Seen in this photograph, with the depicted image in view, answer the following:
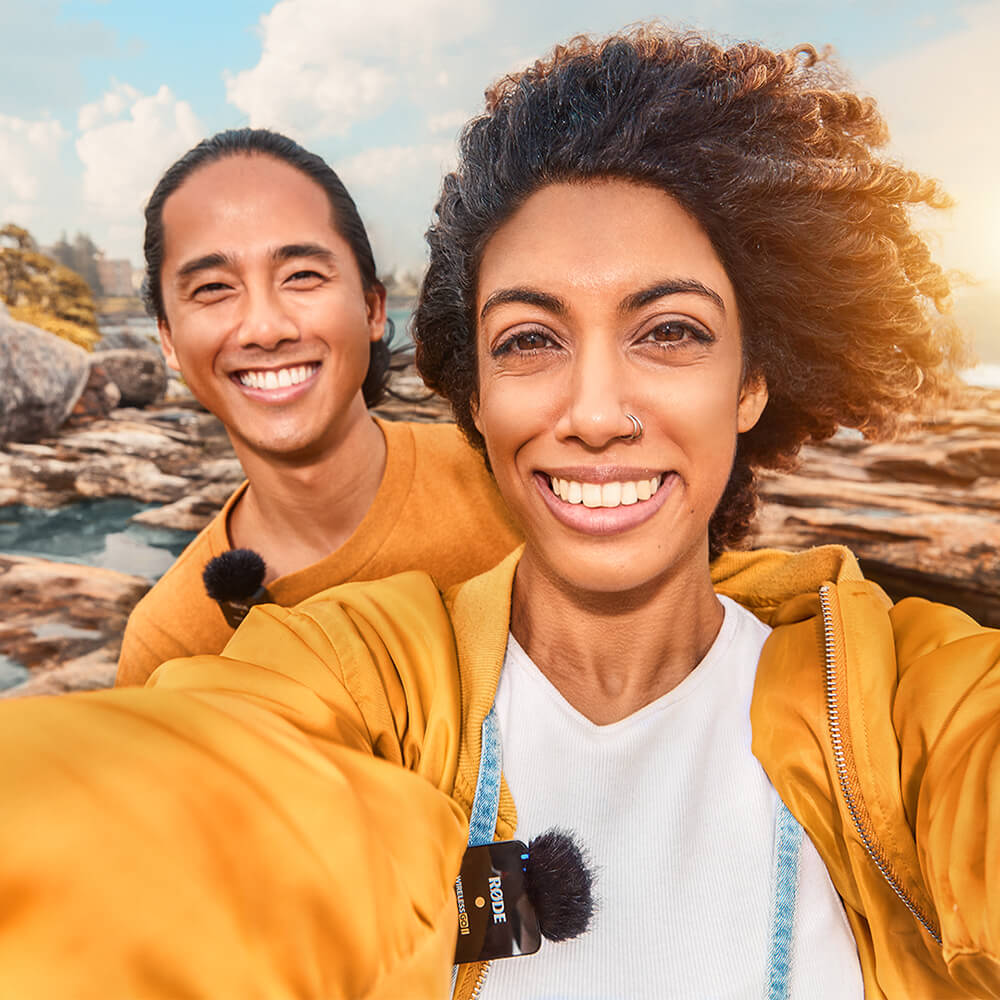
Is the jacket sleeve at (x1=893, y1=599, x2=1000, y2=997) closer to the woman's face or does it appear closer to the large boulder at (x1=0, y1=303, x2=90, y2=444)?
the woman's face

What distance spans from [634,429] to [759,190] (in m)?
0.53

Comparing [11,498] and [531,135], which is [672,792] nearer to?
[531,135]

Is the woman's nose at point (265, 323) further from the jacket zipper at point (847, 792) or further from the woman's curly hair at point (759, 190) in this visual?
the jacket zipper at point (847, 792)

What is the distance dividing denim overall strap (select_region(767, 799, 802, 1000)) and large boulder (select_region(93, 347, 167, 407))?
10.9 ft

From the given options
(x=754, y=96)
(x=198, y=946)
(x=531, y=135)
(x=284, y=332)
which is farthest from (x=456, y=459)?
(x=198, y=946)

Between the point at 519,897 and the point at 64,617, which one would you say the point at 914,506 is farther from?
the point at 64,617

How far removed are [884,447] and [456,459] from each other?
174 cm

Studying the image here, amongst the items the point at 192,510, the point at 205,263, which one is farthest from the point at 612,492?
the point at 192,510

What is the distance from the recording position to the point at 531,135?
1.43 metres

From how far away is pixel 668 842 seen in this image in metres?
1.28

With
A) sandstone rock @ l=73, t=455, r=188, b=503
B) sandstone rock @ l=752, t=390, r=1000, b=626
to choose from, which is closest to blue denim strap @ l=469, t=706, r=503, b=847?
sandstone rock @ l=752, t=390, r=1000, b=626

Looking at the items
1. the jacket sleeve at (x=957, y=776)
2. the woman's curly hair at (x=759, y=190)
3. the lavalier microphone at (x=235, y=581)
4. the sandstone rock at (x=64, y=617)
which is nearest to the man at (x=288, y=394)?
the lavalier microphone at (x=235, y=581)

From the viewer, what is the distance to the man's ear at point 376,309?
243 cm

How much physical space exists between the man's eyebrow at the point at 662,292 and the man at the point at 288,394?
107 cm
